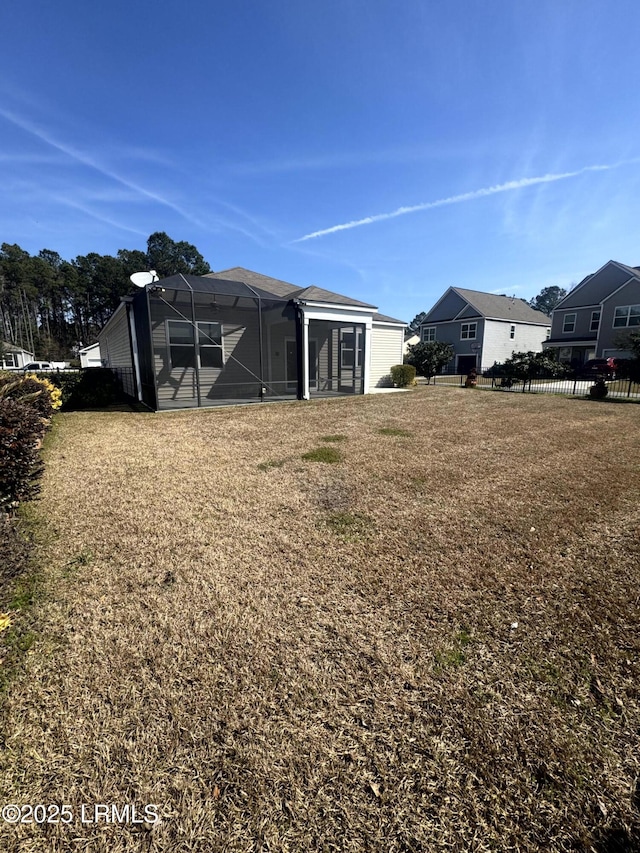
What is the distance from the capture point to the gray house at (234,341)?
1157cm

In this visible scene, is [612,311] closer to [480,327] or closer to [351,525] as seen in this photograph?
[480,327]

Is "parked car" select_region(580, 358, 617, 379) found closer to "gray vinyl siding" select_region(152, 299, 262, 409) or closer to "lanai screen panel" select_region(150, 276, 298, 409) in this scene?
"lanai screen panel" select_region(150, 276, 298, 409)

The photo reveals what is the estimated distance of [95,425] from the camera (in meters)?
9.23

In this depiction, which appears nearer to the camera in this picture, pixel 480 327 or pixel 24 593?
pixel 24 593

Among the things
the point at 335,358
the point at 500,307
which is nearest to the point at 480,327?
the point at 500,307

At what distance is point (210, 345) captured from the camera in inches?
517

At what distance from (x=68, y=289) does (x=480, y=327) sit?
64.5 m

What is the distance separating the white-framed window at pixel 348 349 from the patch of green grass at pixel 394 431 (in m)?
8.07

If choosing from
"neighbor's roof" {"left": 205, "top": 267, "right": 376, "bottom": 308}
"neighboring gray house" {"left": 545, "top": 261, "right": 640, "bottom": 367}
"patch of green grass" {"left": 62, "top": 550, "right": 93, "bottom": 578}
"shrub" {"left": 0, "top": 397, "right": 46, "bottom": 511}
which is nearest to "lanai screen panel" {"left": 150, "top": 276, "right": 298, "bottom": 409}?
"neighbor's roof" {"left": 205, "top": 267, "right": 376, "bottom": 308}

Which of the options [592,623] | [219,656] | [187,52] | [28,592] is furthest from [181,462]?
[187,52]

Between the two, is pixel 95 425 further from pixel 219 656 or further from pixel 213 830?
pixel 213 830

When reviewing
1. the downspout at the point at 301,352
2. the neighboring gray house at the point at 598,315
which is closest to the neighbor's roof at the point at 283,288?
the downspout at the point at 301,352

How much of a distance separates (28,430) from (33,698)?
3.28 meters

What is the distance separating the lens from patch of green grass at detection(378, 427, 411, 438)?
8180 millimetres
